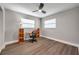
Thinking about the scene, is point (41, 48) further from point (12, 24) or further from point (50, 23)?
point (12, 24)

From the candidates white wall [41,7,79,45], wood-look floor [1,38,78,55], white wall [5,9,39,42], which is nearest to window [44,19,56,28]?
white wall [41,7,79,45]

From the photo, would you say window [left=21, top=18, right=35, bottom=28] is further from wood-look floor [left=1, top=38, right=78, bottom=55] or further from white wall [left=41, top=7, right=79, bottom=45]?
wood-look floor [left=1, top=38, right=78, bottom=55]

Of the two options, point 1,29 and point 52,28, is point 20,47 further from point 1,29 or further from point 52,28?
point 52,28

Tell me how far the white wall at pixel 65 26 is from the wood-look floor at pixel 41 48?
17 cm

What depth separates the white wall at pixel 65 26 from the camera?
1.65m

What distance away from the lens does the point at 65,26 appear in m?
1.74

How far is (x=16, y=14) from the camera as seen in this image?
1647 millimetres

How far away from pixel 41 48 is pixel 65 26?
0.79 metres

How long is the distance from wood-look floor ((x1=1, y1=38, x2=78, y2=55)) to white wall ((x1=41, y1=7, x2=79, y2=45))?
166 millimetres

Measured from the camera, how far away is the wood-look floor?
5.09 ft

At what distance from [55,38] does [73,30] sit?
442mm

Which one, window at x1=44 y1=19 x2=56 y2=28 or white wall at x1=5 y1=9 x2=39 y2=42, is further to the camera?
window at x1=44 y1=19 x2=56 y2=28

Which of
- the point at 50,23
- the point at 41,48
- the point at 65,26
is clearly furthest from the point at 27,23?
the point at 65,26

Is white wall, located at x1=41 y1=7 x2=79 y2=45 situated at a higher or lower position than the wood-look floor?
higher
